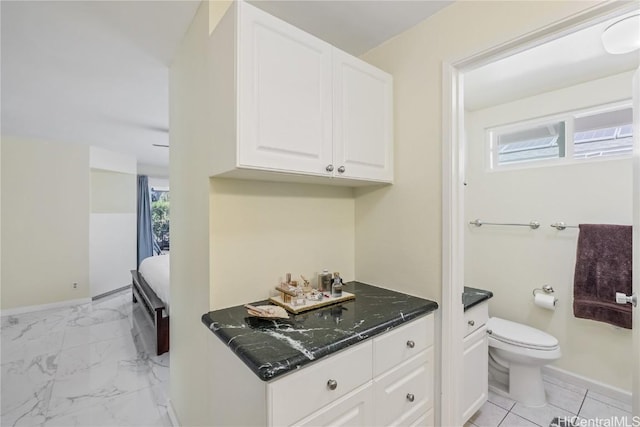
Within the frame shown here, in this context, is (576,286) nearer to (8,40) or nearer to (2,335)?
(8,40)

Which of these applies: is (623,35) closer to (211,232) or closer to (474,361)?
(474,361)

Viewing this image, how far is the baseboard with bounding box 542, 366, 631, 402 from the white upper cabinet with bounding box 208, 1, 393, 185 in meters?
2.27

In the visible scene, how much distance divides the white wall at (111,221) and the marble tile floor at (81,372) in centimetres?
93

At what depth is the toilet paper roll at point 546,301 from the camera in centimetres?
218

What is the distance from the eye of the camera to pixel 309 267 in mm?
1694

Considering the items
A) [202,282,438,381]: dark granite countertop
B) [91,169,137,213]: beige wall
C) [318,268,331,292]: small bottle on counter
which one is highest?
[91,169,137,213]: beige wall

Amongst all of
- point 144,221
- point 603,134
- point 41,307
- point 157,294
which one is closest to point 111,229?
point 144,221

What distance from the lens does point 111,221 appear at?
4664 mm

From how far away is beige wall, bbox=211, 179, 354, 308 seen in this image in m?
1.33

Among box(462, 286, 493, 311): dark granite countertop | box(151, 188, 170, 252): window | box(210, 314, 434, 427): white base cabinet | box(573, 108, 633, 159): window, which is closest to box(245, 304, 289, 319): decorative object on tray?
box(210, 314, 434, 427): white base cabinet

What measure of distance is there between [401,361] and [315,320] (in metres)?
0.46

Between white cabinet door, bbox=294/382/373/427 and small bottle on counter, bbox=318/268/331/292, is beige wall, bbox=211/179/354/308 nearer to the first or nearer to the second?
small bottle on counter, bbox=318/268/331/292

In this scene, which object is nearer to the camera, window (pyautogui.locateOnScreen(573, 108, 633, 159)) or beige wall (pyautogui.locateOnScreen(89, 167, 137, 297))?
window (pyautogui.locateOnScreen(573, 108, 633, 159))

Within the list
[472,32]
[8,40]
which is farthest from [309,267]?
[8,40]
